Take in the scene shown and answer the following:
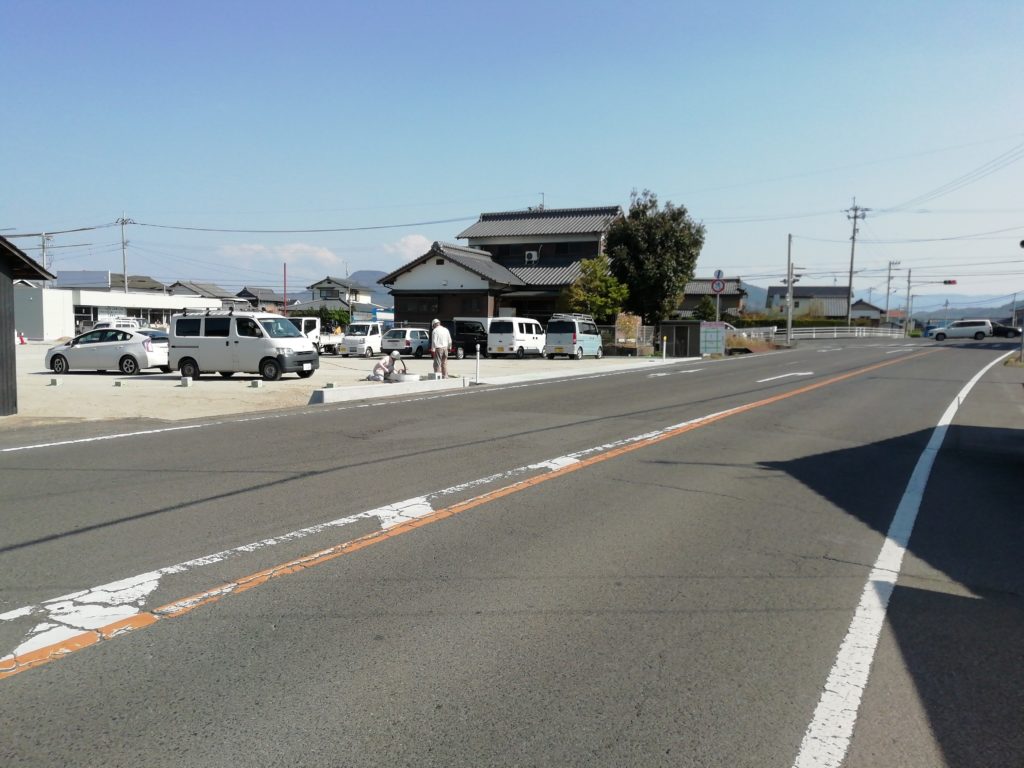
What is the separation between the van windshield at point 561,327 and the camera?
3453cm

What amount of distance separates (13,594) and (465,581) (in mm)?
2761

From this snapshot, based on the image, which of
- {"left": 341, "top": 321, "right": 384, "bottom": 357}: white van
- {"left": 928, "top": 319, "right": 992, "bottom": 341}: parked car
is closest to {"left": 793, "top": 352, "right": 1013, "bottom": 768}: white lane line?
{"left": 341, "top": 321, "right": 384, "bottom": 357}: white van

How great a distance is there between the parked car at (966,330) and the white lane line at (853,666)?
65001 millimetres

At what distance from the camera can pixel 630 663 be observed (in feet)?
12.5

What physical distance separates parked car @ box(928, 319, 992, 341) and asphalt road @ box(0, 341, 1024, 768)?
61.7 metres

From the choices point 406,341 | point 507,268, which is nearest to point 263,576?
point 406,341

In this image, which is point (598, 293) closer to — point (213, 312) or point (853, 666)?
point (213, 312)

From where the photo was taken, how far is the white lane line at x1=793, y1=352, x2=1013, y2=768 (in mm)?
3109

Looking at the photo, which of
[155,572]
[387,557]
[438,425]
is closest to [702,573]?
[387,557]

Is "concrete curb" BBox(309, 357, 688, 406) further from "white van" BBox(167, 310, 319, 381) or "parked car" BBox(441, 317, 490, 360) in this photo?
"parked car" BBox(441, 317, 490, 360)

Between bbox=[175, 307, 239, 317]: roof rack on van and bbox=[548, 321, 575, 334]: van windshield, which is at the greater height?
bbox=[175, 307, 239, 317]: roof rack on van

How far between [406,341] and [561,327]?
7379 mm

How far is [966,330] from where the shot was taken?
62469 mm

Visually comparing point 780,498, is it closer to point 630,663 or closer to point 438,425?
point 630,663
